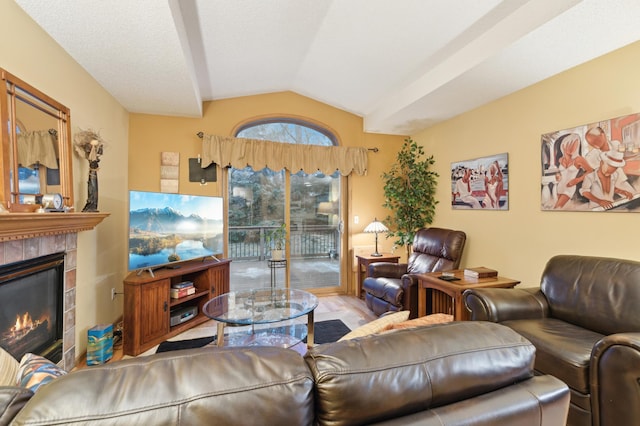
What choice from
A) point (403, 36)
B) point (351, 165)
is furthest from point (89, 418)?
point (351, 165)

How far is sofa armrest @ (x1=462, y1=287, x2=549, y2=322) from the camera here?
2092mm

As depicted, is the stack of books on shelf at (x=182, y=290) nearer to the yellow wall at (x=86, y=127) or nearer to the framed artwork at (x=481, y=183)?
the yellow wall at (x=86, y=127)

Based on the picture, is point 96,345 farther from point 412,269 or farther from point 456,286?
point 412,269

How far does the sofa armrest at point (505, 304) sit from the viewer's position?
2092 millimetres

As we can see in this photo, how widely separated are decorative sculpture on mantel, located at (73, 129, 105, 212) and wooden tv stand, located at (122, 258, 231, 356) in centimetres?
77

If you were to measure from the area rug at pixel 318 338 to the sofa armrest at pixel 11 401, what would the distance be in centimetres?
229

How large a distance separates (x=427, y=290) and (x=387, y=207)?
161cm

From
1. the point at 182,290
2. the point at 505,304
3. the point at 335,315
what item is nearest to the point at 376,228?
the point at 335,315

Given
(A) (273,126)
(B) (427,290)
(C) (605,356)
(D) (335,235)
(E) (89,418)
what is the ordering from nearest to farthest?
(E) (89,418) → (C) (605,356) → (B) (427,290) → (A) (273,126) → (D) (335,235)

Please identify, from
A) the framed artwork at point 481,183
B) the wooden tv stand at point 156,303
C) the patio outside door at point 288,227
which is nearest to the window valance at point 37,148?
the wooden tv stand at point 156,303

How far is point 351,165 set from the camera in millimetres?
4406

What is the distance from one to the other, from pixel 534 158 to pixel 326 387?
3.14 metres

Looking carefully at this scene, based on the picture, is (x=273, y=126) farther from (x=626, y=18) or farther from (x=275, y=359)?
(x=275, y=359)

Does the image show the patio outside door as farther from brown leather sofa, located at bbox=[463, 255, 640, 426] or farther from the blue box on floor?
brown leather sofa, located at bbox=[463, 255, 640, 426]
